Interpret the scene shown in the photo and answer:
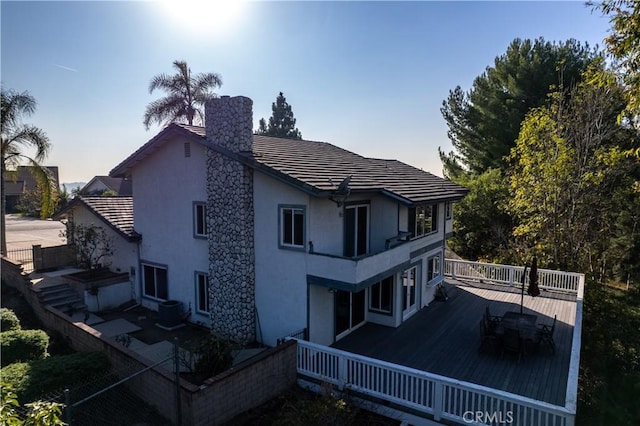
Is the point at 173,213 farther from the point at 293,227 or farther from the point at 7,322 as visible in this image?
the point at 7,322

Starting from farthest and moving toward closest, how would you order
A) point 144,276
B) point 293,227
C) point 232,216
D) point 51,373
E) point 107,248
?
point 107,248 < point 144,276 < point 232,216 < point 293,227 < point 51,373

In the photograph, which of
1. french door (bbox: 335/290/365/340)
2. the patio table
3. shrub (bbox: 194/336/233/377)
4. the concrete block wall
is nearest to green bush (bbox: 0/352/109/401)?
the concrete block wall

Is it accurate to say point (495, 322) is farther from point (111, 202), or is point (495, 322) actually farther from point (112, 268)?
point (111, 202)

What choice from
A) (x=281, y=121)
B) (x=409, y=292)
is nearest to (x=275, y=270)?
(x=409, y=292)

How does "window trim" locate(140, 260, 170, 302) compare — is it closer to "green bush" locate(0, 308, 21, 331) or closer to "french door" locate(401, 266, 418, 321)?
"green bush" locate(0, 308, 21, 331)

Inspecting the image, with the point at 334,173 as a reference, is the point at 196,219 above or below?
below

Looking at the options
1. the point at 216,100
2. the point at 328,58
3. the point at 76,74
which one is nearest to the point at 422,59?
the point at 328,58
